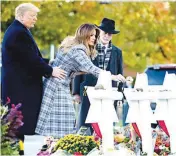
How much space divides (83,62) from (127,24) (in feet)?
30.7

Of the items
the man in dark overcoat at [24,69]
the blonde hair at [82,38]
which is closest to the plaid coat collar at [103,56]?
the blonde hair at [82,38]

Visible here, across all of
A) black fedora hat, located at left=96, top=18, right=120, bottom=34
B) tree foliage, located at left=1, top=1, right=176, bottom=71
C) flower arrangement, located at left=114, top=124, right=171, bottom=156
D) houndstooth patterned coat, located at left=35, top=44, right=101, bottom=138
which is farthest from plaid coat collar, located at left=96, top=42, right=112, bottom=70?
tree foliage, located at left=1, top=1, right=176, bottom=71

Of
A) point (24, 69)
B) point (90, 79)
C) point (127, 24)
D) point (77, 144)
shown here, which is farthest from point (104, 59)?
point (127, 24)

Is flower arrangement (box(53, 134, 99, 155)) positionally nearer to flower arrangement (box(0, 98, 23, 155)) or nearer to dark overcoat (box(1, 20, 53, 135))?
flower arrangement (box(0, 98, 23, 155))

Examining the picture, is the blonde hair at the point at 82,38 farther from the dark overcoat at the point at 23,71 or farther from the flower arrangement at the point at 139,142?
the flower arrangement at the point at 139,142

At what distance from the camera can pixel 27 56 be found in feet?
23.9

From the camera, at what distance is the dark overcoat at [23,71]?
731 centimetres

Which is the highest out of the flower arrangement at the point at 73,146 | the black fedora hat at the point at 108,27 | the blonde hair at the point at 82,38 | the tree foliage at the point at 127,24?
the tree foliage at the point at 127,24

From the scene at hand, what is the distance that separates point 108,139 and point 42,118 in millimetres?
1662

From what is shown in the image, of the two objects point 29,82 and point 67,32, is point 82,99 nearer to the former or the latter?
point 29,82

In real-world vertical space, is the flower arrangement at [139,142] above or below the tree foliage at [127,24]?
below

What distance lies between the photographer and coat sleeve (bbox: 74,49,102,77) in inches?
278

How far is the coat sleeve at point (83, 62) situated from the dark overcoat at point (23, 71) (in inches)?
13.1

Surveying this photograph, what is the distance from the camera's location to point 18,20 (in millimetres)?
7426
